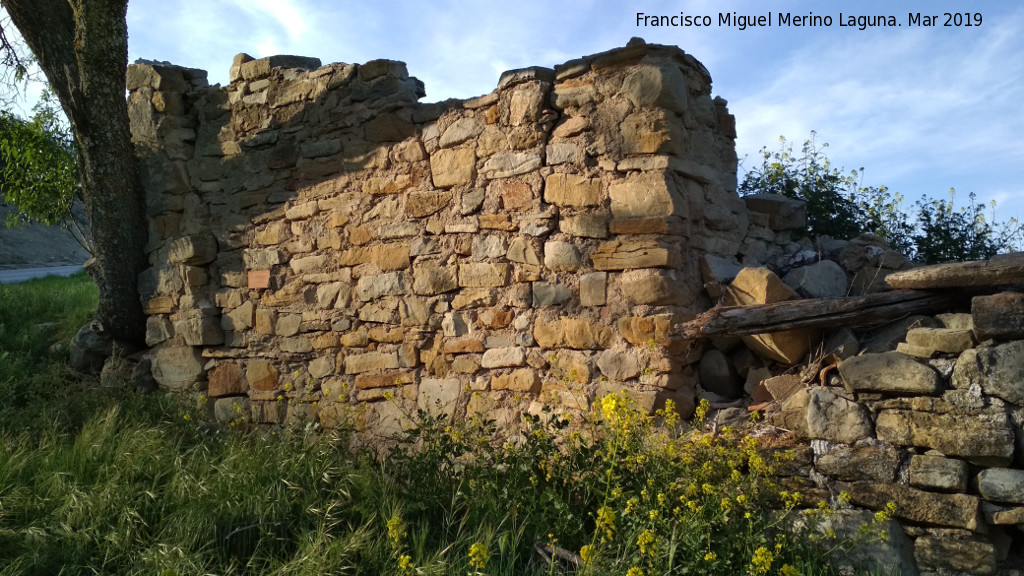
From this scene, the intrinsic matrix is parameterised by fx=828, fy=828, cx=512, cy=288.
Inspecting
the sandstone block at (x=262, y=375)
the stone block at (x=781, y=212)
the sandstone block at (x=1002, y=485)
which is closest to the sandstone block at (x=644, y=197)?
the stone block at (x=781, y=212)

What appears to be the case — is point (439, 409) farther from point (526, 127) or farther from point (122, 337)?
point (122, 337)

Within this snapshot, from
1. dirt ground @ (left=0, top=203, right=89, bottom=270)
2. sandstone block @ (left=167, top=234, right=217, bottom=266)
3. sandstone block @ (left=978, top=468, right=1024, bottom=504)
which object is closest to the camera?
sandstone block @ (left=978, top=468, right=1024, bottom=504)

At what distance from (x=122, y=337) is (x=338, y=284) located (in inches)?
81.7

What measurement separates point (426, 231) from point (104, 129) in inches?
109

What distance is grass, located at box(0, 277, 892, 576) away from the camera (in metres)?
3.17

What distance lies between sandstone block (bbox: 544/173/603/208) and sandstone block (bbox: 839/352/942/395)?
4.73ft

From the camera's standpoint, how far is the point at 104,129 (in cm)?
590

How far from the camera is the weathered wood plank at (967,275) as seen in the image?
333 cm

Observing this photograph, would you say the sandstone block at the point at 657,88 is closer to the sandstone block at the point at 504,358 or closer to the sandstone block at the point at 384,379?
the sandstone block at the point at 504,358

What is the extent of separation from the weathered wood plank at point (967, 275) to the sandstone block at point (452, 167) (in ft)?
7.33

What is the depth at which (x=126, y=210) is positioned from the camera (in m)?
5.96

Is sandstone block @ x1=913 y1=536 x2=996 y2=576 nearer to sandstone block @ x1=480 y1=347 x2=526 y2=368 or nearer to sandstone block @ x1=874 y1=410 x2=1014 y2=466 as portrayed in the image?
sandstone block @ x1=874 y1=410 x2=1014 y2=466

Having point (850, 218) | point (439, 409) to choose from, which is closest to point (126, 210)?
point (439, 409)

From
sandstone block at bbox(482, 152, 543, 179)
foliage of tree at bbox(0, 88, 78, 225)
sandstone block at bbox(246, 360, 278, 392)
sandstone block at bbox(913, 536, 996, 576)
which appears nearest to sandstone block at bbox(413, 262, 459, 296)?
sandstone block at bbox(482, 152, 543, 179)
